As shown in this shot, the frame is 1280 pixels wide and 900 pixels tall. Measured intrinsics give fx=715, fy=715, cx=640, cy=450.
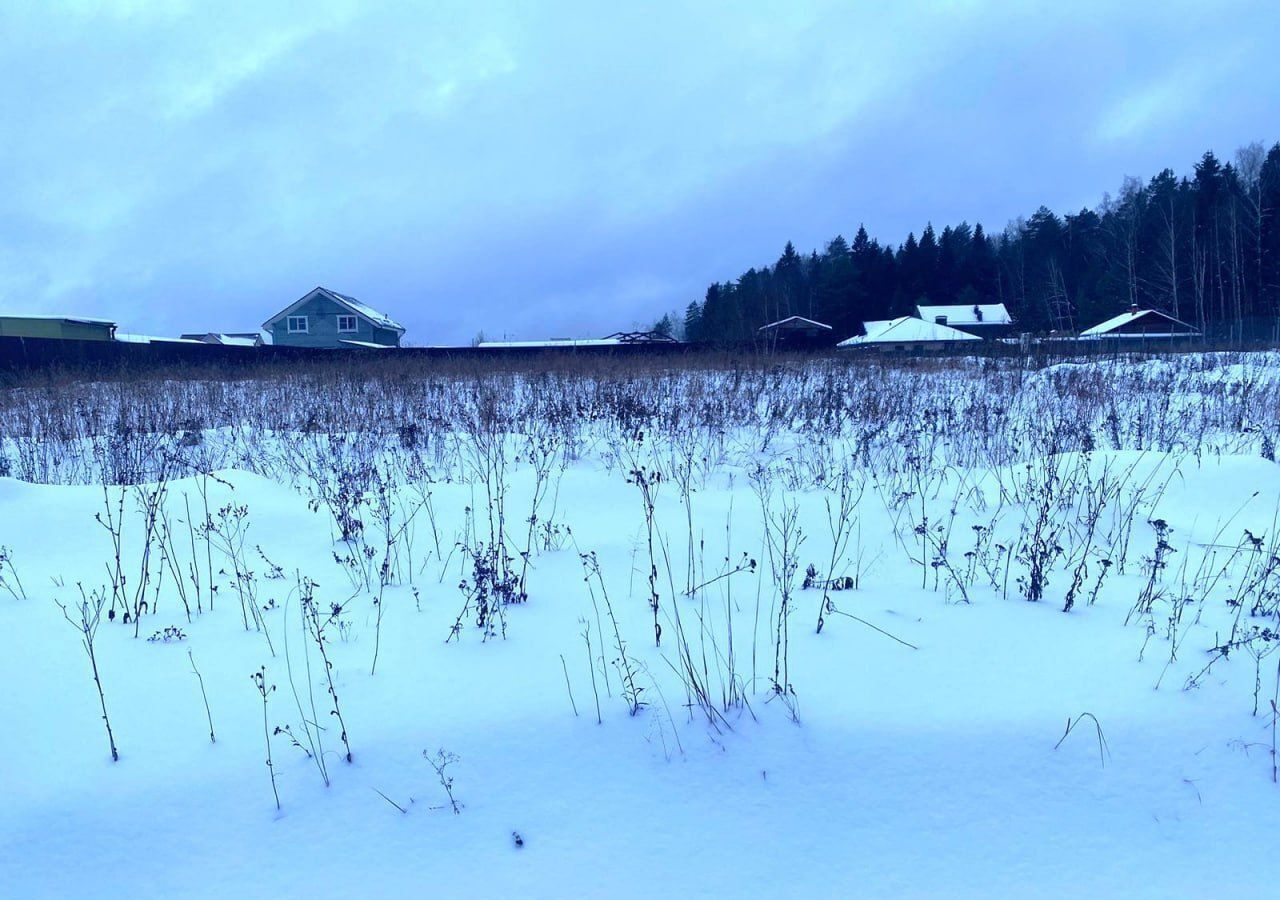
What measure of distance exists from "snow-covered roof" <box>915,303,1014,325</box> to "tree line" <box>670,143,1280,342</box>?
1.34 metres

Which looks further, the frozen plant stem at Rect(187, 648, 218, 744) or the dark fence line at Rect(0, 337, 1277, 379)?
the dark fence line at Rect(0, 337, 1277, 379)

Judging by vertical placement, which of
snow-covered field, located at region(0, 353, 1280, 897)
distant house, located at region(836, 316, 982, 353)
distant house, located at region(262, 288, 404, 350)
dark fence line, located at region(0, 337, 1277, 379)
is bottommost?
snow-covered field, located at region(0, 353, 1280, 897)

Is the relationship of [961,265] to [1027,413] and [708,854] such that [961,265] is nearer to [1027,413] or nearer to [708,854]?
[1027,413]

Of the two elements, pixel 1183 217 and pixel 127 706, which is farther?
pixel 1183 217

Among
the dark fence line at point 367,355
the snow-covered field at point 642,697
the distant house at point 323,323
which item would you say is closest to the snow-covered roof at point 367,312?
the distant house at point 323,323

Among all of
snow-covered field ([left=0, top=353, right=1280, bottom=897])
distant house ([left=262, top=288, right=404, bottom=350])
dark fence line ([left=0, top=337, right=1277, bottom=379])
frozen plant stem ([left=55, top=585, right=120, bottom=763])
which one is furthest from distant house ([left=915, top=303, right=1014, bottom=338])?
frozen plant stem ([left=55, top=585, right=120, bottom=763])

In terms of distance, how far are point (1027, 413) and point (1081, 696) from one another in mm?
7021

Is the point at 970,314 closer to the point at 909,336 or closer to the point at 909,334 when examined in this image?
the point at 909,334

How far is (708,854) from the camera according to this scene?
176 cm

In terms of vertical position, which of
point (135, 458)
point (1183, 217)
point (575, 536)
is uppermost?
point (1183, 217)

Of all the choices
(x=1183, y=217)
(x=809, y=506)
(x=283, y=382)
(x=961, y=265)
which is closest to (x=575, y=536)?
(x=809, y=506)

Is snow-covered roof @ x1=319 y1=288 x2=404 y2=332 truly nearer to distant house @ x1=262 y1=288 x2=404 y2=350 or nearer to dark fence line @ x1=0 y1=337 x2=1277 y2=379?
distant house @ x1=262 y1=288 x2=404 y2=350

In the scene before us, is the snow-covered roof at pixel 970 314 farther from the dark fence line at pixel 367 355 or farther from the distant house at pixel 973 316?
the dark fence line at pixel 367 355

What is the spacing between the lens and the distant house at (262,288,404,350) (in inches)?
1391
